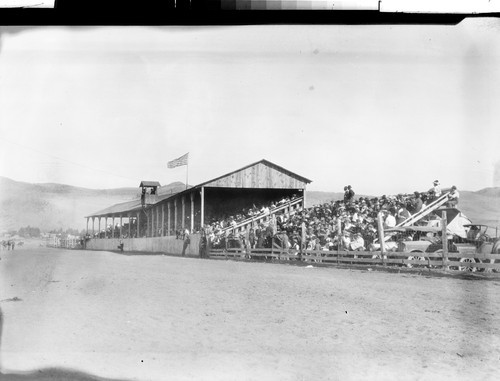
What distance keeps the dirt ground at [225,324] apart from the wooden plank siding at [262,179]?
51 centimetres

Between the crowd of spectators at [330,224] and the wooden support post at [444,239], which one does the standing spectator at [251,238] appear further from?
the wooden support post at [444,239]

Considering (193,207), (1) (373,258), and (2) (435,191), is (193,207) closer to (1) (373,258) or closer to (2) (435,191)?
(1) (373,258)

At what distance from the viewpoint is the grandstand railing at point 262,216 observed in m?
2.93

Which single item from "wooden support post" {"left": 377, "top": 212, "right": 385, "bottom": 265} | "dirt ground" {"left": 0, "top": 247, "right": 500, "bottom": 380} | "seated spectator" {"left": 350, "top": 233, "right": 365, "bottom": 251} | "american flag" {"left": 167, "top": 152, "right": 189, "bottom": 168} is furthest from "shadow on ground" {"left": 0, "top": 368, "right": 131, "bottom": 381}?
"wooden support post" {"left": 377, "top": 212, "right": 385, "bottom": 265}

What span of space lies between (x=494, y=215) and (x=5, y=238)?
2.52 m

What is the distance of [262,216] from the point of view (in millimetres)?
2973

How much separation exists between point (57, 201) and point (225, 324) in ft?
3.75

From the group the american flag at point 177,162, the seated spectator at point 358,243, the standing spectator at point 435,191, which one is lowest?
the seated spectator at point 358,243

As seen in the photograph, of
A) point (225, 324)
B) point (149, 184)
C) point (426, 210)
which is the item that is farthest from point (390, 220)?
point (149, 184)

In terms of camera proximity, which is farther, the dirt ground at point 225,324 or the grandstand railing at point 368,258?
the grandstand railing at point 368,258

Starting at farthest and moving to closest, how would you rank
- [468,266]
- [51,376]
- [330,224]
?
1. [330,224]
2. [468,266]
3. [51,376]

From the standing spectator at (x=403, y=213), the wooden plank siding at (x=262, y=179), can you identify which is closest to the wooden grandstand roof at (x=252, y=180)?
the wooden plank siding at (x=262, y=179)

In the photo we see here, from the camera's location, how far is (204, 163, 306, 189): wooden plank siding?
2.88 m

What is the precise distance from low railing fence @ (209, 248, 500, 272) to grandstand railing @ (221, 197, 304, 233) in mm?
123
